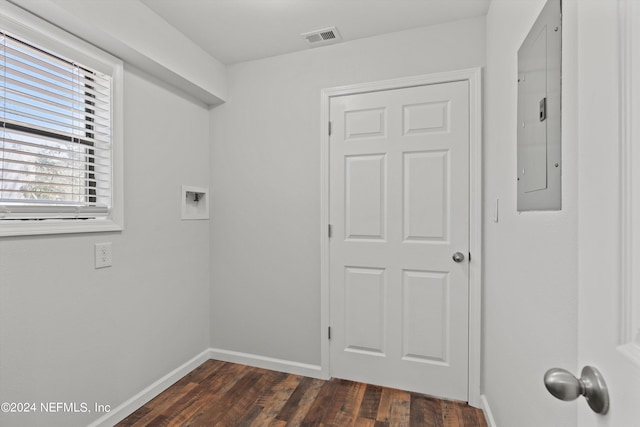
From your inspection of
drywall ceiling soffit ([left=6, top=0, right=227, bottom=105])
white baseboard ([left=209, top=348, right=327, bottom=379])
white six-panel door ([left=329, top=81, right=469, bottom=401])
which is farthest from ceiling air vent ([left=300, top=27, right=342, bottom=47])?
white baseboard ([left=209, top=348, right=327, bottom=379])

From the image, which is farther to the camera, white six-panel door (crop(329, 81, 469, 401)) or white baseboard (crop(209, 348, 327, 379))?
A: white baseboard (crop(209, 348, 327, 379))

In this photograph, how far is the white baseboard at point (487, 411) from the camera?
179cm

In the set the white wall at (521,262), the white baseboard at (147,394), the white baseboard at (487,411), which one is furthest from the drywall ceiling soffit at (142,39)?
the white baseboard at (487,411)

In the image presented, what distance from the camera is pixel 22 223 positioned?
4.83 ft

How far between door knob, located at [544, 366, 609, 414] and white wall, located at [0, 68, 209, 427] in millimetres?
1960

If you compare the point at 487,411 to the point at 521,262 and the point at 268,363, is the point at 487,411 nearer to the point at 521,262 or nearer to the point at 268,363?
the point at 521,262

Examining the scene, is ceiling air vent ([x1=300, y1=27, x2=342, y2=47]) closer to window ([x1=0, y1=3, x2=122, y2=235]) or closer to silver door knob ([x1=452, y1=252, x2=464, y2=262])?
window ([x1=0, y1=3, x2=122, y2=235])

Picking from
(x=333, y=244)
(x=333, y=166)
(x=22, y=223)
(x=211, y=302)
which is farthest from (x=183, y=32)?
(x=211, y=302)

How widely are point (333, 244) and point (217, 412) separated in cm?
130

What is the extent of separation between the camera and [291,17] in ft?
6.82

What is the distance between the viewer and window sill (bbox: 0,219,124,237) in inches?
55.9

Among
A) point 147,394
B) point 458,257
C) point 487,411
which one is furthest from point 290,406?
point 458,257

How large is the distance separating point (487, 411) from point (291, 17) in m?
2.69

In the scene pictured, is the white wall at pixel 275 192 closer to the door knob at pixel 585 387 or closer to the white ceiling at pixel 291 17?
the white ceiling at pixel 291 17
